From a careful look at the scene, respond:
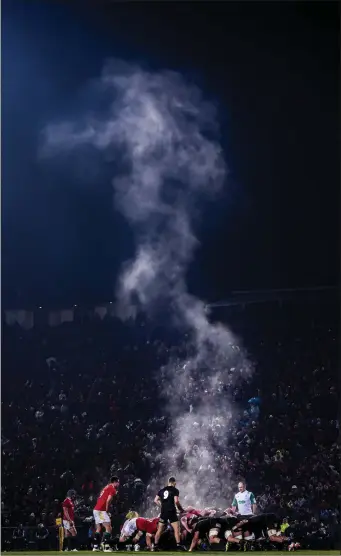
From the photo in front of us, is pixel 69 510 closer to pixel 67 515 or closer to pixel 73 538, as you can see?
pixel 67 515

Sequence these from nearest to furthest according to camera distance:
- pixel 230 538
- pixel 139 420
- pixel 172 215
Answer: pixel 230 538 → pixel 139 420 → pixel 172 215

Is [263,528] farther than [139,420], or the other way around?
[139,420]

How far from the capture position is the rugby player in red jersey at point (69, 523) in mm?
7801

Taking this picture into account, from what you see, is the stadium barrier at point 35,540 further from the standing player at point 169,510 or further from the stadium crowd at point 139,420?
the standing player at point 169,510

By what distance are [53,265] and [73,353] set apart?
78 centimetres

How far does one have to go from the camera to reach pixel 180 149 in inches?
320

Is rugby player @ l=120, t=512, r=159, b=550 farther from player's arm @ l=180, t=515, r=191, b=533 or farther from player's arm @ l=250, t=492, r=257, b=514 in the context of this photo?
player's arm @ l=250, t=492, r=257, b=514

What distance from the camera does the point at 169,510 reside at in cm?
777

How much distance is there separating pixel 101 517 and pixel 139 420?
86cm

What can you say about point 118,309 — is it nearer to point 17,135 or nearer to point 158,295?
point 158,295

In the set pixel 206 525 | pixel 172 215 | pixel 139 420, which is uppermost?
pixel 172 215

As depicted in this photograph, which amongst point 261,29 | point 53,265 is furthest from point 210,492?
point 261,29

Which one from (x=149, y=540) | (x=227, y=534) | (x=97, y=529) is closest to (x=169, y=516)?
(x=149, y=540)

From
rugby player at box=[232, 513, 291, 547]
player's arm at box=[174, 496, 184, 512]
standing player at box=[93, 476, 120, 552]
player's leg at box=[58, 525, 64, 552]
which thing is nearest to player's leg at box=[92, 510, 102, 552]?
standing player at box=[93, 476, 120, 552]
